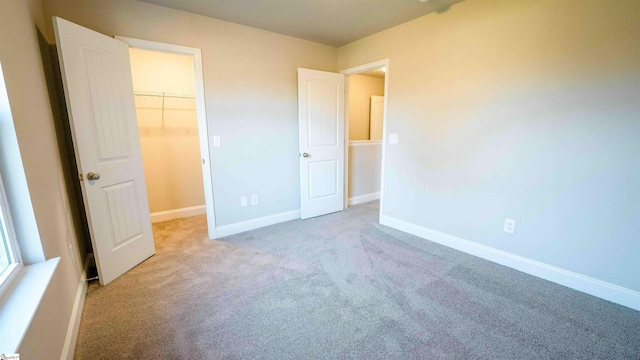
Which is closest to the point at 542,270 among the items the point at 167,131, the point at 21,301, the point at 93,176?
the point at 21,301

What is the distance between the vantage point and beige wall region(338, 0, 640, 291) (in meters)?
1.73

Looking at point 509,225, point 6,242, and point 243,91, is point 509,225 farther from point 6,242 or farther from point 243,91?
point 6,242

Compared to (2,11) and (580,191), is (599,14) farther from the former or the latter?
(2,11)

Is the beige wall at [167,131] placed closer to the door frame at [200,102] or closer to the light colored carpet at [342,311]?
the door frame at [200,102]

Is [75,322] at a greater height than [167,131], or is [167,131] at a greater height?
[167,131]

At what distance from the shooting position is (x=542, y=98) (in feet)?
6.57

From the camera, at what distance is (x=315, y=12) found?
2547 millimetres

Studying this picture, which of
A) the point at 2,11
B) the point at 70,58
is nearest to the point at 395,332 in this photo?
the point at 2,11

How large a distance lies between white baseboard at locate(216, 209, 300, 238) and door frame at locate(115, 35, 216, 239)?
11 centimetres

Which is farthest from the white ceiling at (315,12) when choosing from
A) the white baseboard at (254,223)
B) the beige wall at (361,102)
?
the white baseboard at (254,223)

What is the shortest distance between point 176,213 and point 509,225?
3.98 metres

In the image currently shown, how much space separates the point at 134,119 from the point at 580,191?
12.1 feet

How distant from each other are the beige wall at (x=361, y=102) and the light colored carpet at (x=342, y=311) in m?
3.00

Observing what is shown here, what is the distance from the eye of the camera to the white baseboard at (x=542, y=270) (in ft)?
5.90
